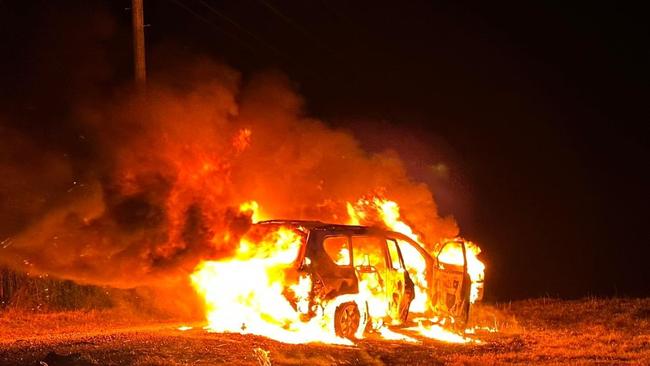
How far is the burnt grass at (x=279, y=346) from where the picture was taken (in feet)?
28.5

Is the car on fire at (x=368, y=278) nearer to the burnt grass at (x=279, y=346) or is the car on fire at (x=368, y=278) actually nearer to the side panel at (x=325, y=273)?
the side panel at (x=325, y=273)

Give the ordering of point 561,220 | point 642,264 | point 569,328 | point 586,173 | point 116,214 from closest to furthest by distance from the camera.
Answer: point 116,214
point 569,328
point 642,264
point 561,220
point 586,173

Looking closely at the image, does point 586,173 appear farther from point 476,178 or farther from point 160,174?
point 160,174

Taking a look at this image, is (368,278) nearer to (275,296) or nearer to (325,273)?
(325,273)

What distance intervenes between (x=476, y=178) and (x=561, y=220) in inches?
150

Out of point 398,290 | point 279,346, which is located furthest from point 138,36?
point 279,346

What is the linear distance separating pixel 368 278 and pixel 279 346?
2.21 meters

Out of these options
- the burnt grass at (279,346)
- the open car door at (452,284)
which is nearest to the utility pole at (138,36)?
the burnt grass at (279,346)

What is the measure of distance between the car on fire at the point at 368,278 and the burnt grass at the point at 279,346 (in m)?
0.52

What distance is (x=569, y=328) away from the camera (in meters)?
13.6

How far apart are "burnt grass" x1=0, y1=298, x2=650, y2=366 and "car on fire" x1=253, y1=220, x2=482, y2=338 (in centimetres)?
52

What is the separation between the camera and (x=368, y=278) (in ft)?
37.4

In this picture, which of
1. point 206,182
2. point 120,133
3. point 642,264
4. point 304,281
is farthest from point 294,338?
point 642,264

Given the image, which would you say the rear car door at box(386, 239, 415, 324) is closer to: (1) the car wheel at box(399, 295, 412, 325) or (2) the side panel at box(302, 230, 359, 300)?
(1) the car wheel at box(399, 295, 412, 325)
